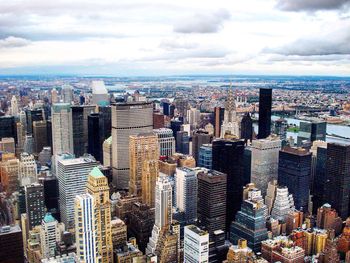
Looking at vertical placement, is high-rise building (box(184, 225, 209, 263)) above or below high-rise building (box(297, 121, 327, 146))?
below

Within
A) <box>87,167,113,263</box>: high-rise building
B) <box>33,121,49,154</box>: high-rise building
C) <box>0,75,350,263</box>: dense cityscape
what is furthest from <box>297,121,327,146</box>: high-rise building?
<box>33,121,49,154</box>: high-rise building

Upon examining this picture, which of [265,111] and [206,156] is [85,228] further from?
[265,111]

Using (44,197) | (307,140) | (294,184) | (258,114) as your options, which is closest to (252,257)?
(294,184)

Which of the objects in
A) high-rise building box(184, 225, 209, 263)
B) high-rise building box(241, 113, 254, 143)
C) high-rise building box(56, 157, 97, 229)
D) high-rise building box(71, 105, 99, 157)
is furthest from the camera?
high-rise building box(241, 113, 254, 143)

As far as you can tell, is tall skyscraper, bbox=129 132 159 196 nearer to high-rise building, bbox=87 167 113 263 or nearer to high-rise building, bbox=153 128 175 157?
high-rise building, bbox=153 128 175 157

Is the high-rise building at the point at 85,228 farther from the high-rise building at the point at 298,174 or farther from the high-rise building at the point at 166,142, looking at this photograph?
the high-rise building at the point at 166,142

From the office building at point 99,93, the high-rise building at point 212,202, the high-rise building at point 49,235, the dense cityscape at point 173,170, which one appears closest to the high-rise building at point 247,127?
the dense cityscape at point 173,170
